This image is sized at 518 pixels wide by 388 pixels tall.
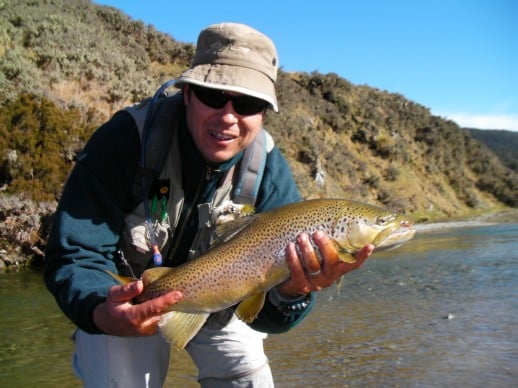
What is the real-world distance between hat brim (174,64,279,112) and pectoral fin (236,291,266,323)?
104 cm

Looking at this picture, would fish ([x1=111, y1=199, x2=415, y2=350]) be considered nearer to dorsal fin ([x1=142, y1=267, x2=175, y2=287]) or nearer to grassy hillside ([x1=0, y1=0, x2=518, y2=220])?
dorsal fin ([x1=142, y1=267, x2=175, y2=287])

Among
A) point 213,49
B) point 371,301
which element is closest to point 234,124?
point 213,49

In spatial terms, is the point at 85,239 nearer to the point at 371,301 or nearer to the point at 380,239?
the point at 380,239

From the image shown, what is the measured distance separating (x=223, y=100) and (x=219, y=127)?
151 mm

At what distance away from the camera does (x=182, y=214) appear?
10.2 ft

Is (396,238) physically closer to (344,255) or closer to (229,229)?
(344,255)

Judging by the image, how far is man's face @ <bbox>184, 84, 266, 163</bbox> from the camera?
2783mm

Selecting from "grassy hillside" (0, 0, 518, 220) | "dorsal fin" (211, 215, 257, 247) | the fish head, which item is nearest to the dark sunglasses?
"dorsal fin" (211, 215, 257, 247)

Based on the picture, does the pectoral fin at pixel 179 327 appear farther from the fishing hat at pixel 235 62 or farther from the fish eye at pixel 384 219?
the fishing hat at pixel 235 62

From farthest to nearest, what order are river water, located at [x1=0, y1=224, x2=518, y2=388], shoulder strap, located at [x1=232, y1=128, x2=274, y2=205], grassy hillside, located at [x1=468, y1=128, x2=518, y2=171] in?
grassy hillside, located at [x1=468, y1=128, x2=518, y2=171], river water, located at [x1=0, y1=224, x2=518, y2=388], shoulder strap, located at [x1=232, y1=128, x2=274, y2=205]

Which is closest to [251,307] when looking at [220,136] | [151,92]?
[220,136]

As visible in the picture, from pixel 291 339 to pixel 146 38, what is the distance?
70.7 feet

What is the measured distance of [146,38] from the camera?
2452cm

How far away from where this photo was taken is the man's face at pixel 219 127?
9.13 ft
